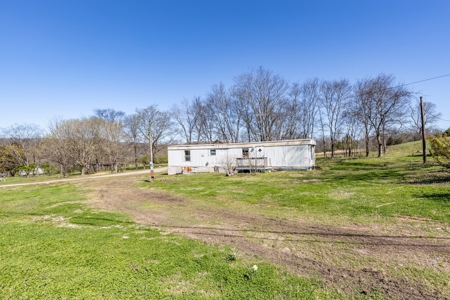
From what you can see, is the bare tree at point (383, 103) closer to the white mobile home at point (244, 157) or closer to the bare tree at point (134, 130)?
the white mobile home at point (244, 157)

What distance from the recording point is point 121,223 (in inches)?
222

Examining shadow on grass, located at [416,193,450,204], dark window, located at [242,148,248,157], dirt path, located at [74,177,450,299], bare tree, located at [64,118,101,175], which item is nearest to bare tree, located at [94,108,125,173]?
bare tree, located at [64,118,101,175]

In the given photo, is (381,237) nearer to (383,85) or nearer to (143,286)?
(143,286)

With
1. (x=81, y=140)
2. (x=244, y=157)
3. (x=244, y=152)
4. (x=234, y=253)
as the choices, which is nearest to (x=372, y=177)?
(x=244, y=157)

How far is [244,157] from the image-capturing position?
18781mm

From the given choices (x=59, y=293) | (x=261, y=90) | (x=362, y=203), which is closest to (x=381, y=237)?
(x=362, y=203)

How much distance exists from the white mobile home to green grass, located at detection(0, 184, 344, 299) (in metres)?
13.2

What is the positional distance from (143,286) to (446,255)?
4761 mm

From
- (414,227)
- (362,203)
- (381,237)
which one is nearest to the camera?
(381,237)

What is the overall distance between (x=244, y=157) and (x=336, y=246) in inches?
589

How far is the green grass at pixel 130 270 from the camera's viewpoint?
268cm

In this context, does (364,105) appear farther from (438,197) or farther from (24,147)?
(24,147)

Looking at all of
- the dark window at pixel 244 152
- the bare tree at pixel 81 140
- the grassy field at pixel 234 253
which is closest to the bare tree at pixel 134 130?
the bare tree at pixel 81 140

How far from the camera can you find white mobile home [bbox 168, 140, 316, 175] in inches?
693
